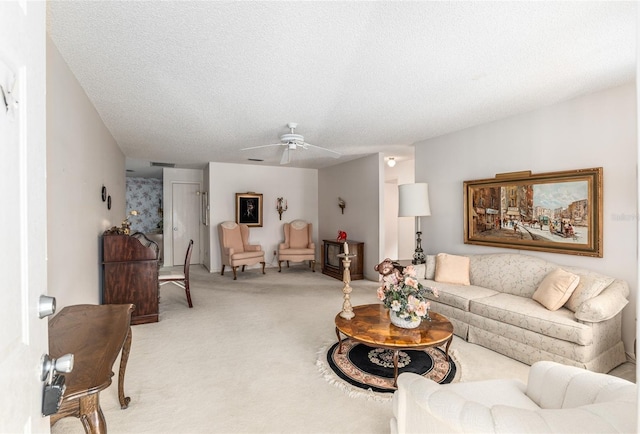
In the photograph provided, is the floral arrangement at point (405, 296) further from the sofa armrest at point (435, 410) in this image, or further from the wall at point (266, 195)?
the wall at point (266, 195)

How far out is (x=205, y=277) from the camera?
6.31 metres

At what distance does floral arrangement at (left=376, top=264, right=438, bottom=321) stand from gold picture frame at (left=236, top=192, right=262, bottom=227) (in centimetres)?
503

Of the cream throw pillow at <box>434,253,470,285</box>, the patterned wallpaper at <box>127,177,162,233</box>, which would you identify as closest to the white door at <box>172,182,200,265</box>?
the patterned wallpaper at <box>127,177,162,233</box>

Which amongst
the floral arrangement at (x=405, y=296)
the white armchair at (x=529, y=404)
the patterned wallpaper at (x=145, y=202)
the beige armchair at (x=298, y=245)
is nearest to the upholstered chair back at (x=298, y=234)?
the beige armchair at (x=298, y=245)

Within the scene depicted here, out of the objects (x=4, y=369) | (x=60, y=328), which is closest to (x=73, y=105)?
(x=60, y=328)

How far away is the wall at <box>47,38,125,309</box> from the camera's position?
2.09 metres

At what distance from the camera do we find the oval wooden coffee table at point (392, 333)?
2.25 m

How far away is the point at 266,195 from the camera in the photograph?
24.4ft

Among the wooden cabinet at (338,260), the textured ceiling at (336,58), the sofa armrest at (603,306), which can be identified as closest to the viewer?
the textured ceiling at (336,58)

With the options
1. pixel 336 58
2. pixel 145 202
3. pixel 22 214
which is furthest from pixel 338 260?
pixel 145 202

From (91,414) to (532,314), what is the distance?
3.13 metres

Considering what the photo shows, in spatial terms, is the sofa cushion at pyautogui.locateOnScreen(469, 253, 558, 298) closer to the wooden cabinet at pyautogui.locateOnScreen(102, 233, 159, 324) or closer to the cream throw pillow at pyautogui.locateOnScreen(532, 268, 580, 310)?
the cream throw pillow at pyautogui.locateOnScreen(532, 268, 580, 310)

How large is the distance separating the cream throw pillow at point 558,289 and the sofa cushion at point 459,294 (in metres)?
0.52

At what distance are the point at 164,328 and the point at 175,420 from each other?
1.82m
